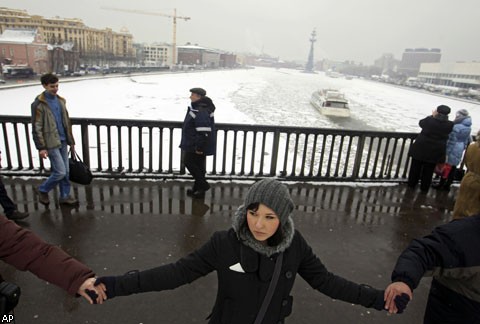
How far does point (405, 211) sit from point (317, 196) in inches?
57.3

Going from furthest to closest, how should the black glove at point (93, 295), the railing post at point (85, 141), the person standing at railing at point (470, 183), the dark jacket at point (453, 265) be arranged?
the railing post at point (85, 141)
the person standing at railing at point (470, 183)
the dark jacket at point (453, 265)
the black glove at point (93, 295)

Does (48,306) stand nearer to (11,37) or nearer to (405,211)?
(405,211)

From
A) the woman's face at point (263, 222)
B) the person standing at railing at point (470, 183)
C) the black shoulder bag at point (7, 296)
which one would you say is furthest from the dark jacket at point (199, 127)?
the black shoulder bag at point (7, 296)

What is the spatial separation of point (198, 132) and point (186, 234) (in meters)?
1.62

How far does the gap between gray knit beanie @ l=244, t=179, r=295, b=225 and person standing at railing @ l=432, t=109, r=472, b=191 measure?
604 centimetres

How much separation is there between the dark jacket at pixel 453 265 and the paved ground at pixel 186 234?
142 cm

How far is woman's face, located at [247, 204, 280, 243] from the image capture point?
1849 millimetres

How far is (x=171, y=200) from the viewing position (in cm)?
566

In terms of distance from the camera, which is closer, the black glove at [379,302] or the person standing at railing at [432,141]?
the black glove at [379,302]

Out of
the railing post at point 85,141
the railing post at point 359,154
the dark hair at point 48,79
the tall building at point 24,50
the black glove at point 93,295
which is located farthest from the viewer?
the tall building at point 24,50

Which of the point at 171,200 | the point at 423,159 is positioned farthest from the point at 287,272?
the point at 423,159

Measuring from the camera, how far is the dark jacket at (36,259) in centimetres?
182

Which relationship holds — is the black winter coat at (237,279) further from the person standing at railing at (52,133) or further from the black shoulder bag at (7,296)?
the person standing at railing at (52,133)

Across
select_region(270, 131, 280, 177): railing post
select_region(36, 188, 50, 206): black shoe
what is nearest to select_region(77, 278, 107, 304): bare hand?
select_region(36, 188, 50, 206): black shoe
